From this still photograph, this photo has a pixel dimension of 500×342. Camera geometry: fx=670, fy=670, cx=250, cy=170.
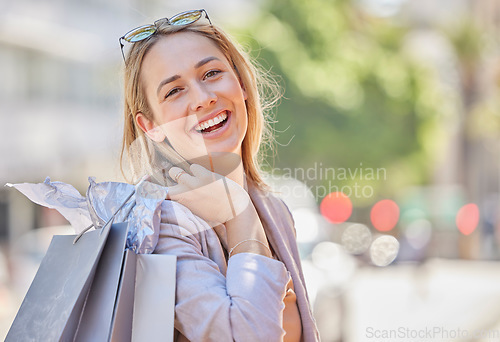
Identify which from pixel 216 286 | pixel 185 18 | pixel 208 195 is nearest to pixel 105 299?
pixel 216 286

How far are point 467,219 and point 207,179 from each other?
22172 millimetres

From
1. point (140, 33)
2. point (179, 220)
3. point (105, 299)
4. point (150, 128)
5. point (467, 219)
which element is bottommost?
point (467, 219)

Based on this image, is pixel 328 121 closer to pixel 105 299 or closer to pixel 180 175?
pixel 180 175

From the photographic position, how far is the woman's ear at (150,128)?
5.80 feet

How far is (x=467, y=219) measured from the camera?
22.5 m

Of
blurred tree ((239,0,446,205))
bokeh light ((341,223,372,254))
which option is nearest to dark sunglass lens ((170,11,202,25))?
blurred tree ((239,0,446,205))

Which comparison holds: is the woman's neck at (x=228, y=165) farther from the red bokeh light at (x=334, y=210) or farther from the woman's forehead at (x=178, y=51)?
the red bokeh light at (x=334, y=210)

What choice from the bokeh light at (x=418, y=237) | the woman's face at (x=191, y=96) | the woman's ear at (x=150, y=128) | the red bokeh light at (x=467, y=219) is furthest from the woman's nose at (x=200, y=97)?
the red bokeh light at (x=467, y=219)

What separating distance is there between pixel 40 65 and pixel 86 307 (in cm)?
1902

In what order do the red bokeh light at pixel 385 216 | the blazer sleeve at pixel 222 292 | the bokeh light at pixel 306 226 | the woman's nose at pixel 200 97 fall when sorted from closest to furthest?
the blazer sleeve at pixel 222 292 → the woman's nose at pixel 200 97 → the bokeh light at pixel 306 226 → the red bokeh light at pixel 385 216

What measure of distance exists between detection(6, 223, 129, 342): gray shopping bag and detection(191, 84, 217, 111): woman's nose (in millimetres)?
376

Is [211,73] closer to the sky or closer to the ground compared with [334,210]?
closer to the sky

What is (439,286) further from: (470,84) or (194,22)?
(470,84)

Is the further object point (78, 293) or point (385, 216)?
point (385, 216)
